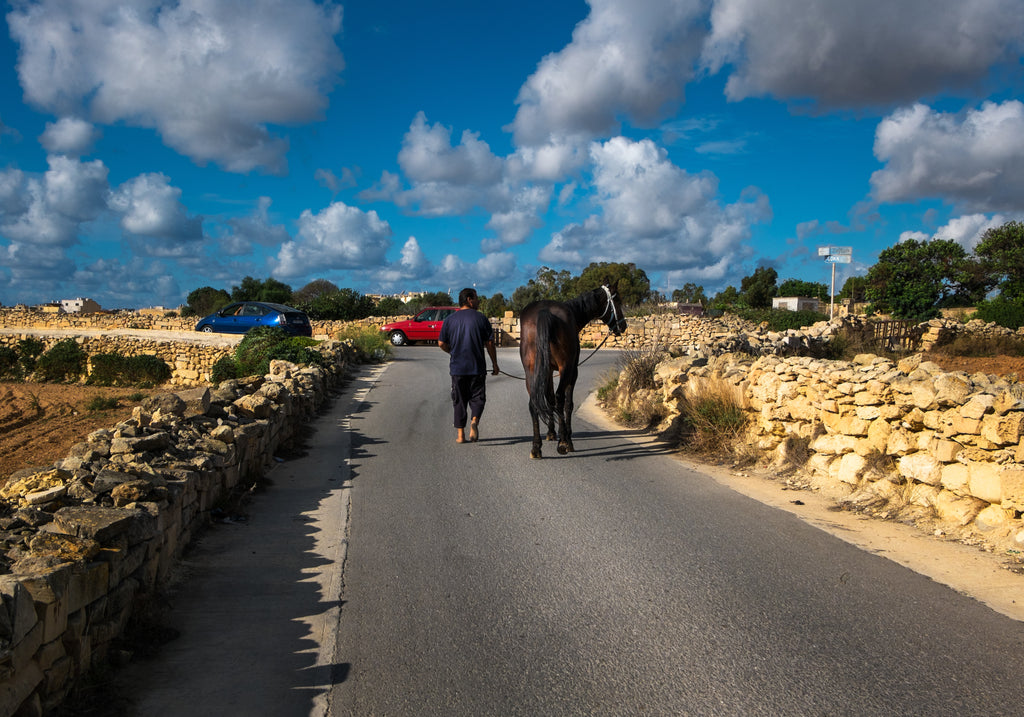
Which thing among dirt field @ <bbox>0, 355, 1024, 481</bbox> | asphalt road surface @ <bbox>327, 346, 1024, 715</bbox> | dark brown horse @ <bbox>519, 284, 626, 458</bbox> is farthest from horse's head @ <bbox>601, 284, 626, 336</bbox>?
dirt field @ <bbox>0, 355, 1024, 481</bbox>

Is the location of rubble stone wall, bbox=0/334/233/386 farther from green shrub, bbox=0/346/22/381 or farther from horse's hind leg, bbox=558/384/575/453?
horse's hind leg, bbox=558/384/575/453

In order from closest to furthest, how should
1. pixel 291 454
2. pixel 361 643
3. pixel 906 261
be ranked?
pixel 361 643 → pixel 291 454 → pixel 906 261

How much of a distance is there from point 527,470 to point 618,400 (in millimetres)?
5526

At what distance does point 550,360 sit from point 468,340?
1283mm

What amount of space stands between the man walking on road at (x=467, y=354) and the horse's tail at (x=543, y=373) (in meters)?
0.76

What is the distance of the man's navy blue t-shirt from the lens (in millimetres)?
9773

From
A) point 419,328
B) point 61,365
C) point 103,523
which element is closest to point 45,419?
point 61,365

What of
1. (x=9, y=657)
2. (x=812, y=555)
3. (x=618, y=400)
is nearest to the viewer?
(x=9, y=657)

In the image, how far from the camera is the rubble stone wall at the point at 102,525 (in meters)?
3.15

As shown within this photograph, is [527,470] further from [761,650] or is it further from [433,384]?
[433,384]

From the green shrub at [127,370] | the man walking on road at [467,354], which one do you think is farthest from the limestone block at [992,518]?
the green shrub at [127,370]

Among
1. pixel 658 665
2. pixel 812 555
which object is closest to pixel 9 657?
pixel 658 665

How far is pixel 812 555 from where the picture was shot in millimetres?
5613

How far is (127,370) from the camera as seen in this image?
29.0 metres
